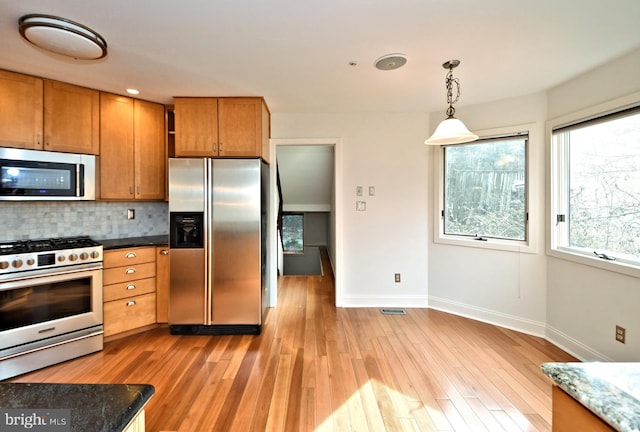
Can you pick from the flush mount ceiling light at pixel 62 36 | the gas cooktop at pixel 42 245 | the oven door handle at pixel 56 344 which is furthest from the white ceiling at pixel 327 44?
the oven door handle at pixel 56 344

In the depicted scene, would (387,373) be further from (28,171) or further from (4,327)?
(28,171)

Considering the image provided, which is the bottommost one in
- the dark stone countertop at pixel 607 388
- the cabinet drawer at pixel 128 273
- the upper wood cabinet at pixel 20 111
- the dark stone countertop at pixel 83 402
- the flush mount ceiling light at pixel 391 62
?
the cabinet drawer at pixel 128 273

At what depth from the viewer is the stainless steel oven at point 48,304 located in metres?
2.14

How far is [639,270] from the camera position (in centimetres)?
202

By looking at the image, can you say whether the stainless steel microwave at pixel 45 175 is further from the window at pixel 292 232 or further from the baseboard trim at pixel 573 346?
the window at pixel 292 232

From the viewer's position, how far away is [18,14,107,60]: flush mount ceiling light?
5.62 feet

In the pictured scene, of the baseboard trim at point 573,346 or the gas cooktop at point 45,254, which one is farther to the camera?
the baseboard trim at point 573,346

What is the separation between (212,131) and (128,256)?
4.94 ft

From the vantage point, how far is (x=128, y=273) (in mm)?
2768

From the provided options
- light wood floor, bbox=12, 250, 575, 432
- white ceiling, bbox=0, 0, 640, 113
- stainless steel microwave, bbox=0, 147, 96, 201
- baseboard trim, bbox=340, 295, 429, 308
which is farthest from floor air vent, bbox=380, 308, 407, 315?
stainless steel microwave, bbox=0, 147, 96, 201

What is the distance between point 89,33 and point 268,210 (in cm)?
221

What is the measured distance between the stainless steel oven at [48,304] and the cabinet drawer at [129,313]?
91 millimetres

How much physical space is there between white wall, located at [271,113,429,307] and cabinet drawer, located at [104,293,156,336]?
216cm

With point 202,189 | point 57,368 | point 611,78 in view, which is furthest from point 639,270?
point 57,368
